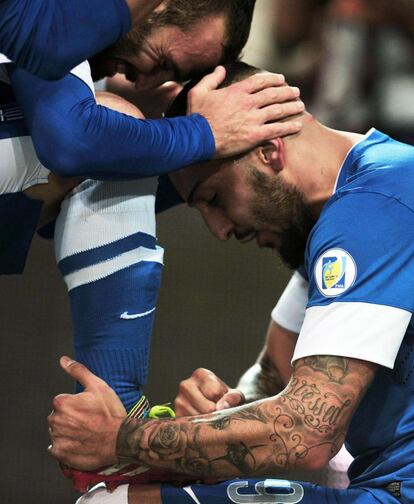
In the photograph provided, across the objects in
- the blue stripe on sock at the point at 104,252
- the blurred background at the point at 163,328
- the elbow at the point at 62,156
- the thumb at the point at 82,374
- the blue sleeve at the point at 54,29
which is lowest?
the blurred background at the point at 163,328

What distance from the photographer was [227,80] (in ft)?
5.81

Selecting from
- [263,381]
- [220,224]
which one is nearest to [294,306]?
[263,381]

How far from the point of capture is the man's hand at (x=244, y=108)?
66.6 inches

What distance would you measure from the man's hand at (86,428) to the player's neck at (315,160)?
18.7 inches

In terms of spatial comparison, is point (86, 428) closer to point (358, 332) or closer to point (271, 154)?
point (358, 332)

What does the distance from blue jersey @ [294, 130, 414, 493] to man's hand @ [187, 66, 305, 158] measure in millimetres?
172

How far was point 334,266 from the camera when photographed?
4.98 ft

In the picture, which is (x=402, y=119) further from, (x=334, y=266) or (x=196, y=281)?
(x=334, y=266)

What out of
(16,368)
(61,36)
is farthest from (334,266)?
(16,368)

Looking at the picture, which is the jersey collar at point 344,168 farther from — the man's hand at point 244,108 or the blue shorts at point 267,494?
the blue shorts at point 267,494

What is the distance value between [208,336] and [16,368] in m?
0.50

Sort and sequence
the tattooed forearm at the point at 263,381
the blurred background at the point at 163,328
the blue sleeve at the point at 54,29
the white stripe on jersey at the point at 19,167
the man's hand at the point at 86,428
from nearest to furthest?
the blue sleeve at the point at 54,29 → the man's hand at the point at 86,428 → the white stripe on jersey at the point at 19,167 → the tattooed forearm at the point at 263,381 → the blurred background at the point at 163,328

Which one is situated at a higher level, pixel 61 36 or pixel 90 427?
pixel 61 36

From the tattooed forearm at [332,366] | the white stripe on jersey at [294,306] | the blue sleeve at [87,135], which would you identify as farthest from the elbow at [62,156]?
the white stripe on jersey at [294,306]
